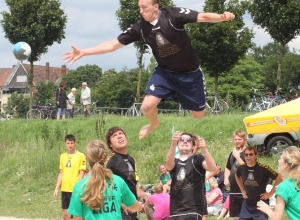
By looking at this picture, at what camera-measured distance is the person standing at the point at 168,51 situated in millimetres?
6277

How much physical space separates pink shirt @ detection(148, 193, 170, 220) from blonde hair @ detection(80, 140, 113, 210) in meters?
4.87

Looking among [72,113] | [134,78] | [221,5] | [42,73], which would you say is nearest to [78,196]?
[72,113]

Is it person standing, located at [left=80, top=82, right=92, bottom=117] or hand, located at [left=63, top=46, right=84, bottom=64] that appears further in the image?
person standing, located at [left=80, top=82, right=92, bottom=117]

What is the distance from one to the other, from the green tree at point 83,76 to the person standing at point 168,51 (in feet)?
249

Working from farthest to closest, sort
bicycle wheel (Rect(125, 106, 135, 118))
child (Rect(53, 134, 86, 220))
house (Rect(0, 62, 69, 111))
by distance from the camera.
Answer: house (Rect(0, 62, 69, 111))
bicycle wheel (Rect(125, 106, 135, 118))
child (Rect(53, 134, 86, 220))

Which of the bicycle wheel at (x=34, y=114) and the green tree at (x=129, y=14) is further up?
the green tree at (x=129, y=14)

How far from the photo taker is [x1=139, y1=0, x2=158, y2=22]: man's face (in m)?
6.20

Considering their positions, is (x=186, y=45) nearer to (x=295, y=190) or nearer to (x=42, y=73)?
(x=295, y=190)

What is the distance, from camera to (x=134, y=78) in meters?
62.1

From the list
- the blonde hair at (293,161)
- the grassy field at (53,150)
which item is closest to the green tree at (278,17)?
the grassy field at (53,150)

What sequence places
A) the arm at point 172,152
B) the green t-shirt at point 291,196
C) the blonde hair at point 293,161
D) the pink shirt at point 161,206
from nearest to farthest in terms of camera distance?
the green t-shirt at point 291,196
the blonde hair at point 293,161
the arm at point 172,152
the pink shirt at point 161,206

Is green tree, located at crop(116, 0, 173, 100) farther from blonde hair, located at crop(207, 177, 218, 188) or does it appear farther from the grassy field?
blonde hair, located at crop(207, 177, 218, 188)

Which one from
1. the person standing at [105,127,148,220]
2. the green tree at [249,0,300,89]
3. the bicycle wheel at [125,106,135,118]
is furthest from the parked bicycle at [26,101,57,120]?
the person standing at [105,127,148,220]

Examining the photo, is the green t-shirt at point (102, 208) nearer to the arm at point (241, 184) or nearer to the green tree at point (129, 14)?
the arm at point (241, 184)
